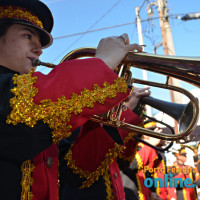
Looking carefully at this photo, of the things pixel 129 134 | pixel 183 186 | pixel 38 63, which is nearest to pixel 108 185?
pixel 129 134

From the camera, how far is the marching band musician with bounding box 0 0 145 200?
1.00 meters

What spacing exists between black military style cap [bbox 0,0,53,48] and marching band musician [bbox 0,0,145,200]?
125 millimetres

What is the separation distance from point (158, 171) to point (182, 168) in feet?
4.00

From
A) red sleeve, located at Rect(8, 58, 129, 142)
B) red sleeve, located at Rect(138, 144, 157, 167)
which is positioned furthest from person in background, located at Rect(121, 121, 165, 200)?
red sleeve, located at Rect(8, 58, 129, 142)

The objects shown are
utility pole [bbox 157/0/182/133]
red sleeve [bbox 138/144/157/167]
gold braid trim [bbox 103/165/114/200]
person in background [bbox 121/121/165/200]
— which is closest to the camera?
gold braid trim [bbox 103/165/114/200]

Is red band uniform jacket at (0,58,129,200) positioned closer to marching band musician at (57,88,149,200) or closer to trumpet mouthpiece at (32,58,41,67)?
trumpet mouthpiece at (32,58,41,67)

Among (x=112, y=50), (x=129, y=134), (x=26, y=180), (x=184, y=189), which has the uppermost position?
(x=129, y=134)

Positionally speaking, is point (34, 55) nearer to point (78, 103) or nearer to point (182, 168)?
point (78, 103)

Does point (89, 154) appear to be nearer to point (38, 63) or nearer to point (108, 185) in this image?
point (108, 185)

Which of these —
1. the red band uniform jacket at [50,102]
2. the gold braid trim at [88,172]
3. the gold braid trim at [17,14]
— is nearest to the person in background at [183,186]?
the gold braid trim at [88,172]

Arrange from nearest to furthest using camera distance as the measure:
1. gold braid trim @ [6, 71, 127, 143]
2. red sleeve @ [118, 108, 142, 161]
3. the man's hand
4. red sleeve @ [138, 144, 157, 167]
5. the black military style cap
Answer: gold braid trim @ [6, 71, 127, 143]
the man's hand
the black military style cap
red sleeve @ [118, 108, 142, 161]
red sleeve @ [138, 144, 157, 167]

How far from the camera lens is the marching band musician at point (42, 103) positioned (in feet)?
3.27

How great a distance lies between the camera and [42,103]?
101 centimetres

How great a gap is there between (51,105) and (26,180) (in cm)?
51
